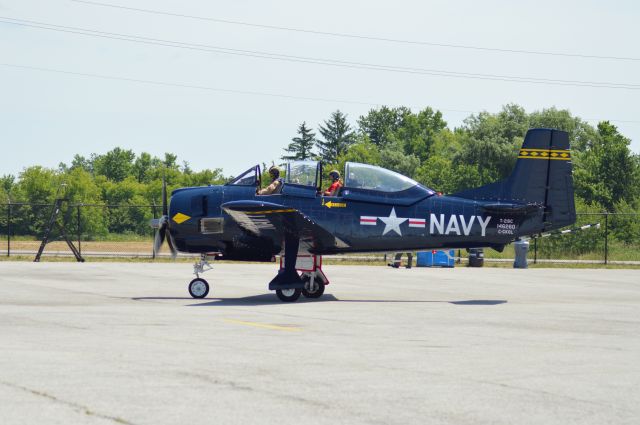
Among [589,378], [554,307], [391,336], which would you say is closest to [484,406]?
[589,378]

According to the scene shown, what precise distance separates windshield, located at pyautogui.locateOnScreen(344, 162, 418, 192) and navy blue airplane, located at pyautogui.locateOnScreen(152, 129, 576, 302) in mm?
22

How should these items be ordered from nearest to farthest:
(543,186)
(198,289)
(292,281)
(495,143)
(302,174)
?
1. (292,281)
2. (302,174)
3. (198,289)
4. (543,186)
5. (495,143)

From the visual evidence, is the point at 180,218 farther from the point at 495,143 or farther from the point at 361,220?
the point at 495,143

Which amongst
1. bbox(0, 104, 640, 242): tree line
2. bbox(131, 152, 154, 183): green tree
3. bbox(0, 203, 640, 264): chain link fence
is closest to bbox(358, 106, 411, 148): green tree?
bbox(0, 104, 640, 242): tree line

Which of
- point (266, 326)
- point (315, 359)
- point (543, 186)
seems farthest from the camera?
point (543, 186)

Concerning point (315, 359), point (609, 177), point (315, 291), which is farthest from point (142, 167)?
point (315, 359)

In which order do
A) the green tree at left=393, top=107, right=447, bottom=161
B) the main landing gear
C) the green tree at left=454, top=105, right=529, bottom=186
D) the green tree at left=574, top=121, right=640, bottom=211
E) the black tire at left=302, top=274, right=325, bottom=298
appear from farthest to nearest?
the green tree at left=393, top=107, right=447, bottom=161 < the green tree at left=454, top=105, right=529, bottom=186 < the green tree at left=574, top=121, right=640, bottom=211 < the black tire at left=302, top=274, right=325, bottom=298 < the main landing gear

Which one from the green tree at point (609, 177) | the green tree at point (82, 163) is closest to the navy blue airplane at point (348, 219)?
the green tree at point (609, 177)

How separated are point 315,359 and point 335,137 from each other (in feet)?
392

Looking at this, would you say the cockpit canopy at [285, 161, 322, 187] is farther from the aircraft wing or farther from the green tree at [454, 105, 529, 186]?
the green tree at [454, 105, 529, 186]

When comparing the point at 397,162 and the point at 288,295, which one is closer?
the point at 288,295

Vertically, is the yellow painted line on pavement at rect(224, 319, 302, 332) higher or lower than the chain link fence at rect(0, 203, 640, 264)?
lower

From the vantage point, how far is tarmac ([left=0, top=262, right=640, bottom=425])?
7145mm

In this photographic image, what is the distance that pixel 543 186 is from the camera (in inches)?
760
